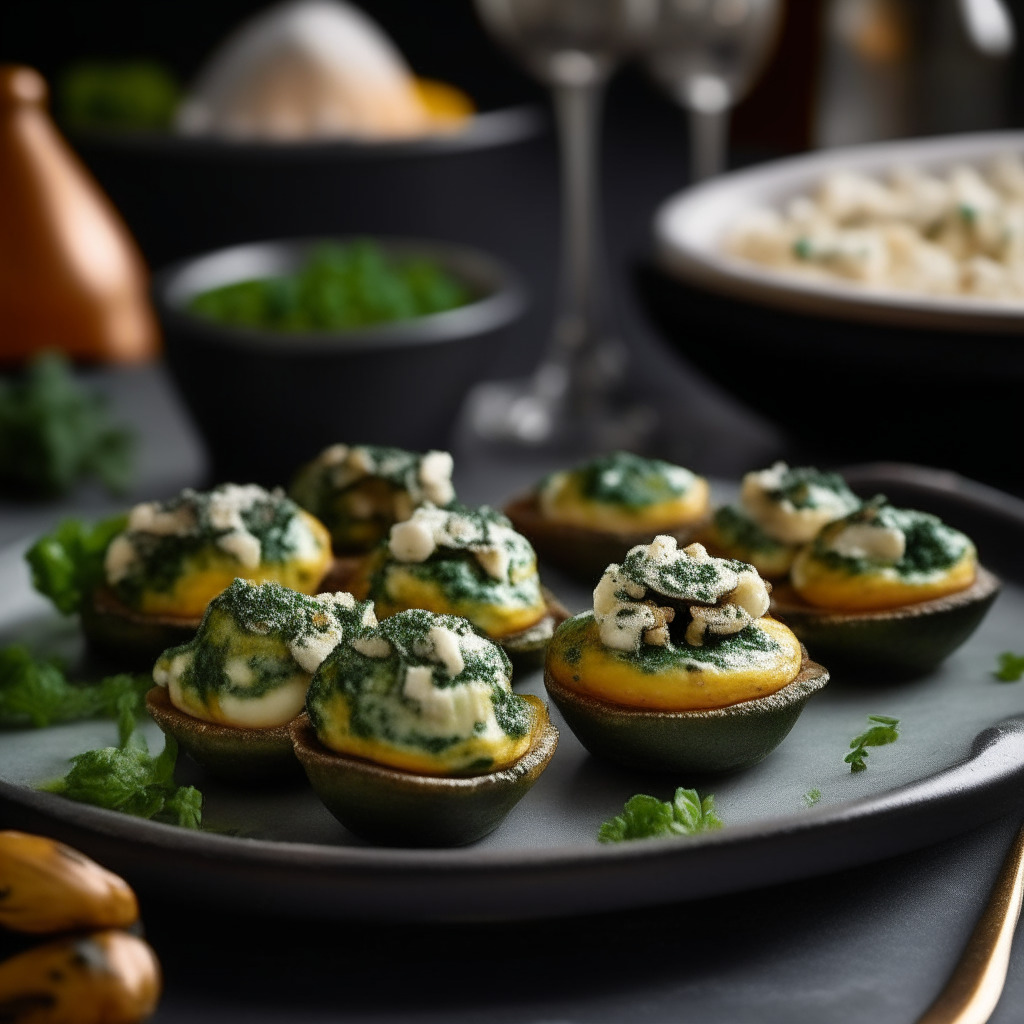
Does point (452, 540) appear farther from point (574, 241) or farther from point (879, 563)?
point (574, 241)

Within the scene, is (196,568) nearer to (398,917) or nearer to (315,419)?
(398,917)

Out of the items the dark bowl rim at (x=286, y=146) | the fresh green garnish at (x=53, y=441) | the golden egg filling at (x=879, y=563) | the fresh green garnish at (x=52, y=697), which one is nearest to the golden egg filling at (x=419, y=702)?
the fresh green garnish at (x=52, y=697)

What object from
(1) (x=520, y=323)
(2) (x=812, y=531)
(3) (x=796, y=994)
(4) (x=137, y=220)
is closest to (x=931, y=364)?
(2) (x=812, y=531)

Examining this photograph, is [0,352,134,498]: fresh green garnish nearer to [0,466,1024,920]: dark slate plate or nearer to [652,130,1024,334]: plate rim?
[652,130,1024,334]: plate rim

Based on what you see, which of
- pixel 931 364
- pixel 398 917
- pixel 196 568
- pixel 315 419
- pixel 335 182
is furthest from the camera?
pixel 335 182

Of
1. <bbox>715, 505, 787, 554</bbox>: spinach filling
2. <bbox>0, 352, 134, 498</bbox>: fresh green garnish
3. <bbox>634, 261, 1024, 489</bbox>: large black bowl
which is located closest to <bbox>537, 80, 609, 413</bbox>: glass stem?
<bbox>634, 261, 1024, 489</bbox>: large black bowl

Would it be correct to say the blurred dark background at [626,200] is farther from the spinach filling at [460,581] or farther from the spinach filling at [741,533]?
the spinach filling at [460,581]
